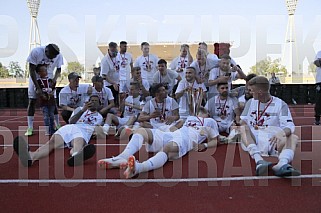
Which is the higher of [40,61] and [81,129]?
[40,61]

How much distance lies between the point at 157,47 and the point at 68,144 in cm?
3210

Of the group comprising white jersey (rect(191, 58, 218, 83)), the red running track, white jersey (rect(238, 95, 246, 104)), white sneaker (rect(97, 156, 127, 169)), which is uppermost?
white jersey (rect(191, 58, 218, 83))

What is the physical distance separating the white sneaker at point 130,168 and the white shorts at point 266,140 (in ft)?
6.09

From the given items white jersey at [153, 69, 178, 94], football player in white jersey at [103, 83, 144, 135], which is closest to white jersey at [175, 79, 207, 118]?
white jersey at [153, 69, 178, 94]

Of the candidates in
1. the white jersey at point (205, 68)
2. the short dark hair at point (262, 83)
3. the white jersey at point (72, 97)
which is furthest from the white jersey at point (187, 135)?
the white jersey at point (72, 97)

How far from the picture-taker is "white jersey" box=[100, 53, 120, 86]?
8.07 metres

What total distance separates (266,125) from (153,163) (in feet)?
5.60

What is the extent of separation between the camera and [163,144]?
4539mm

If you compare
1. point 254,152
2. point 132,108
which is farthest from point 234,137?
point 132,108

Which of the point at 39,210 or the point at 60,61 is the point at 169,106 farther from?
the point at 39,210

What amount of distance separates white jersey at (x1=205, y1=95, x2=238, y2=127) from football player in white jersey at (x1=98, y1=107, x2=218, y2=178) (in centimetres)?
101

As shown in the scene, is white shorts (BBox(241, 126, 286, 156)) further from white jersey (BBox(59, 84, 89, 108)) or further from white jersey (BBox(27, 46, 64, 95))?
white jersey (BBox(27, 46, 64, 95))

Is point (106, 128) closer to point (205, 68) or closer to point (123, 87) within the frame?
point (123, 87)

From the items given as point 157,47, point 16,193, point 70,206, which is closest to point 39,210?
point 70,206
